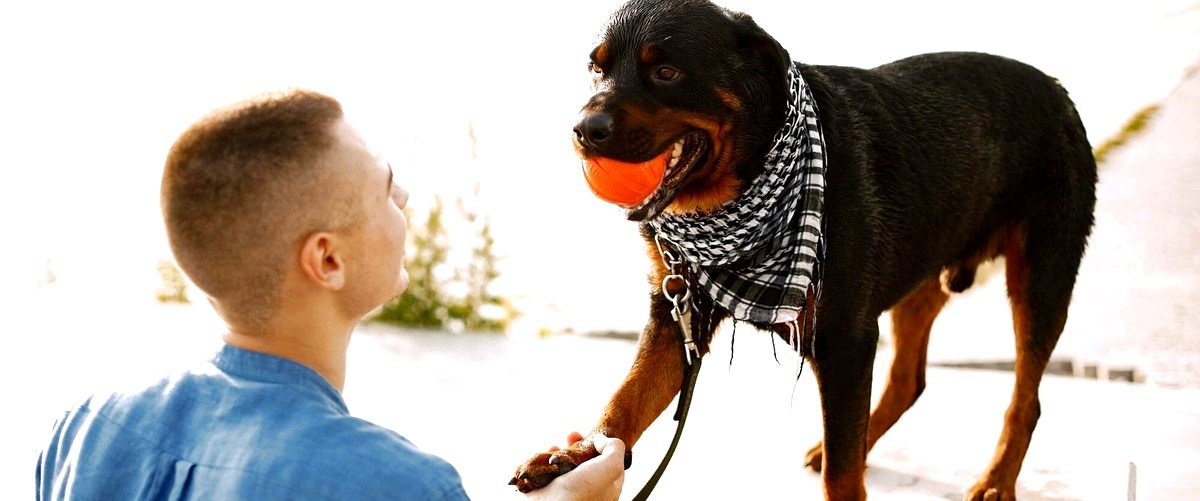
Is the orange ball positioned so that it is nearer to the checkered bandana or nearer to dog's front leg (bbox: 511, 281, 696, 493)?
the checkered bandana

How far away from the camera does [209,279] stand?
5.63 feet

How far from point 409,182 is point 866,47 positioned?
13.8 feet

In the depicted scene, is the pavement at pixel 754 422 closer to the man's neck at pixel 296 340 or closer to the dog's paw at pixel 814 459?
the dog's paw at pixel 814 459

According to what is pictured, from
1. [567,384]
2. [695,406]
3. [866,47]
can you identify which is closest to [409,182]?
[567,384]

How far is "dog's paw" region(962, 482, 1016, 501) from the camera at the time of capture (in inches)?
125

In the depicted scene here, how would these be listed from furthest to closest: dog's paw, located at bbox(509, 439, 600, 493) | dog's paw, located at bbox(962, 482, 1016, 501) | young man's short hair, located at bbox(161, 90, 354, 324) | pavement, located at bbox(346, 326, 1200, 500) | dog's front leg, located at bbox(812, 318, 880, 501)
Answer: pavement, located at bbox(346, 326, 1200, 500) < dog's paw, located at bbox(962, 482, 1016, 501) < dog's front leg, located at bbox(812, 318, 880, 501) < dog's paw, located at bbox(509, 439, 600, 493) < young man's short hair, located at bbox(161, 90, 354, 324)

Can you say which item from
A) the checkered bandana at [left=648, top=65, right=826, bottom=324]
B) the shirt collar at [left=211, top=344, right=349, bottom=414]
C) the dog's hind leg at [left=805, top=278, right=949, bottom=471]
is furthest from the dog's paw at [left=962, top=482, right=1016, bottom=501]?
the shirt collar at [left=211, top=344, right=349, bottom=414]

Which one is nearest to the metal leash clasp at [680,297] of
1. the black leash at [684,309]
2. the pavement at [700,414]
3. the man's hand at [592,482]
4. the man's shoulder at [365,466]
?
the black leash at [684,309]

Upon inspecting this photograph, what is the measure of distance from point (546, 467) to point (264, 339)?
74cm

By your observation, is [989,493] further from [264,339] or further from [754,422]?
[264,339]

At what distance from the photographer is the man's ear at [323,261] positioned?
5.58 feet

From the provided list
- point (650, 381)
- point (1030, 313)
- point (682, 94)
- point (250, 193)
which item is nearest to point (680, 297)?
point (650, 381)

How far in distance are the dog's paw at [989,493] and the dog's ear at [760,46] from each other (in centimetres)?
139

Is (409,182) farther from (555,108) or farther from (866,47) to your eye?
(866,47)
